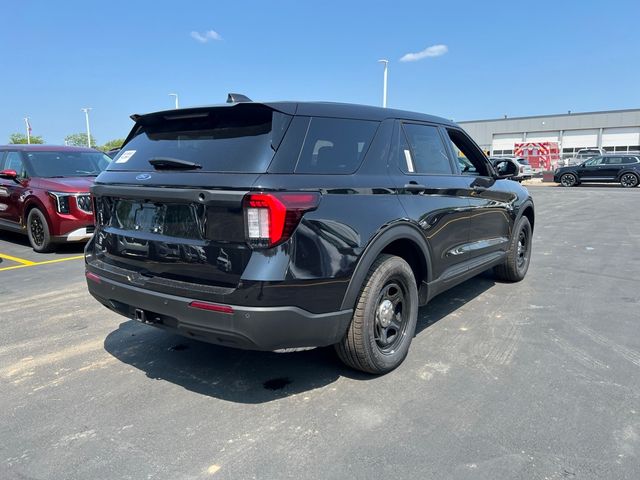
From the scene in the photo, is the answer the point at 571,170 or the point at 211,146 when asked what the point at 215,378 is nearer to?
the point at 211,146

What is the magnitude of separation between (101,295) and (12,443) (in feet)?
3.40

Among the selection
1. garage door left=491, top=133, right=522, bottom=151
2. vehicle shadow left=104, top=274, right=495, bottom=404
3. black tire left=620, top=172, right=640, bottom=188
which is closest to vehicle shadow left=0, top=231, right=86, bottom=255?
vehicle shadow left=104, top=274, right=495, bottom=404

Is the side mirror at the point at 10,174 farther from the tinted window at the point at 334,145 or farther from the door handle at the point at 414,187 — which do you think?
the door handle at the point at 414,187

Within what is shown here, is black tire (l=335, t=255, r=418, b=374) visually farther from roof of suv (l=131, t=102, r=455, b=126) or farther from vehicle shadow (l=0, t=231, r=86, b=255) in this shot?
vehicle shadow (l=0, t=231, r=86, b=255)

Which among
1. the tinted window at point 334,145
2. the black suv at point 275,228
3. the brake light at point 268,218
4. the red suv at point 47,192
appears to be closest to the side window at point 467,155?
the black suv at point 275,228

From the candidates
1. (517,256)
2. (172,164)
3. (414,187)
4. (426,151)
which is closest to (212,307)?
(172,164)

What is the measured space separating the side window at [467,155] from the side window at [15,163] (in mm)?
7223

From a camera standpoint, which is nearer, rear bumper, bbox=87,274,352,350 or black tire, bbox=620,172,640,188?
rear bumper, bbox=87,274,352,350

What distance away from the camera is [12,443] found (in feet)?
8.43

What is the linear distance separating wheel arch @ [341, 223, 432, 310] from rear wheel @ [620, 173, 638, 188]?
86.7 feet

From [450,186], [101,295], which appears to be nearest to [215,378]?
[101,295]

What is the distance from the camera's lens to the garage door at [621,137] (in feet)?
170

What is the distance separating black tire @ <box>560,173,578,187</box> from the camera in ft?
87.9

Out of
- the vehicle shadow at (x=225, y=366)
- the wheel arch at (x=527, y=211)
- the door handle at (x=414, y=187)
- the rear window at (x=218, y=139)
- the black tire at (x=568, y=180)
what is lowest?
the black tire at (x=568, y=180)
